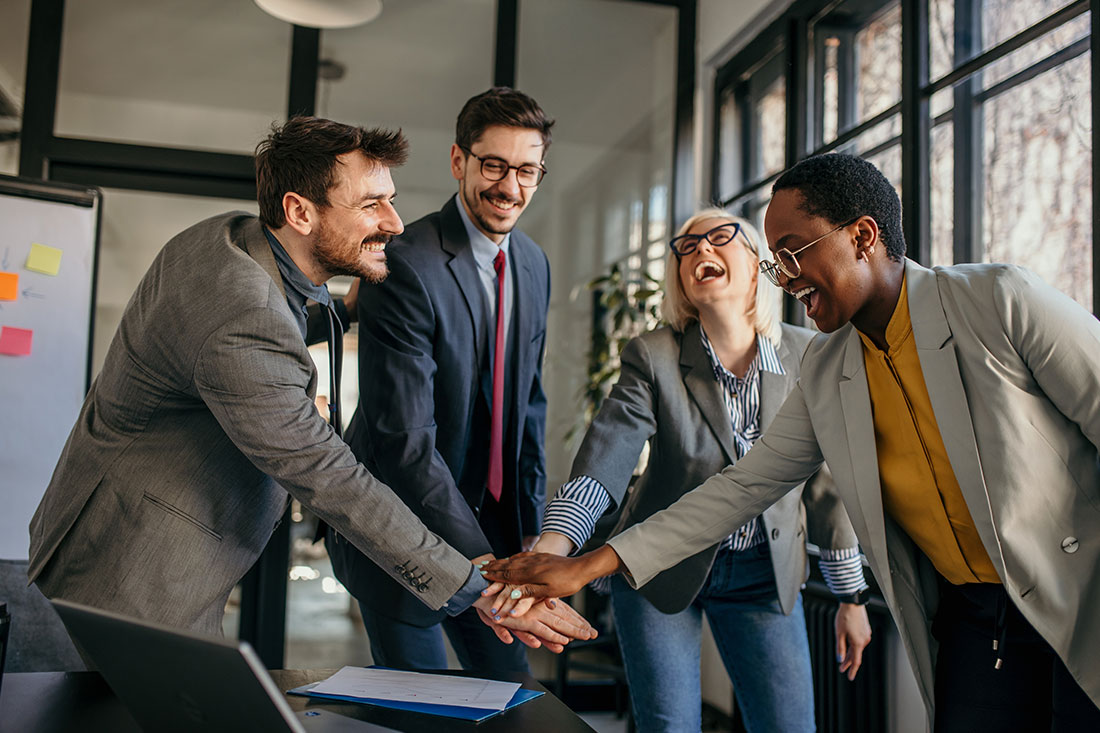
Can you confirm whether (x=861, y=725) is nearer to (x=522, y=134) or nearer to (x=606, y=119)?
(x=522, y=134)

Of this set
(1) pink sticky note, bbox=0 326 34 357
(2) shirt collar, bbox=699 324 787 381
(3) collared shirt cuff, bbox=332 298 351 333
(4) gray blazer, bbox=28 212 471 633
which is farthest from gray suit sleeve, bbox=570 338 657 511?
(1) pink sticky note, bbox=0 326 34 357

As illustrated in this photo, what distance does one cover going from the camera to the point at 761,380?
80.3 inches

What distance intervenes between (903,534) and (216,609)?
3.87 feet

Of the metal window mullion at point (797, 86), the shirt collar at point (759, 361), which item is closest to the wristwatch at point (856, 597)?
the shirt collar at point (759, 361)

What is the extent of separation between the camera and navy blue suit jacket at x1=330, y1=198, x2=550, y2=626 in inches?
74.1

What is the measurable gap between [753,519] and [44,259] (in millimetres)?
2596

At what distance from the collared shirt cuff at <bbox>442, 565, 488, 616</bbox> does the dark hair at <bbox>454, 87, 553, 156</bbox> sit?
38.7 inches

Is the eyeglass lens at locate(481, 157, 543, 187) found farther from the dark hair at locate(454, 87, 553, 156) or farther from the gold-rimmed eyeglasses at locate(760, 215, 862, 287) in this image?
the gold-rimmed eyeglasses at locate(760, 215, 862, 287)

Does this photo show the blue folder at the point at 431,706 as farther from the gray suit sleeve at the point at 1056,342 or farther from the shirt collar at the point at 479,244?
the shirt collar at the point at 479,244

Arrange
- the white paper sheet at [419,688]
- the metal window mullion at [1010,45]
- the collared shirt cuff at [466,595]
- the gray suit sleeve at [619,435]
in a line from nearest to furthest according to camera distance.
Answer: the white paper sheet at [419,688] < the collared shirt cuff at [466,595] < the gray suit sleeve at [619,435] < the metal window mullion at [1010,45]

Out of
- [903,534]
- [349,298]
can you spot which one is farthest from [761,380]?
[349,298]

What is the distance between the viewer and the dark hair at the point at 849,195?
1.51 meters

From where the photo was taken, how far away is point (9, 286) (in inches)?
123

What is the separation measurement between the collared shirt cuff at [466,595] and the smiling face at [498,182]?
820 mm
